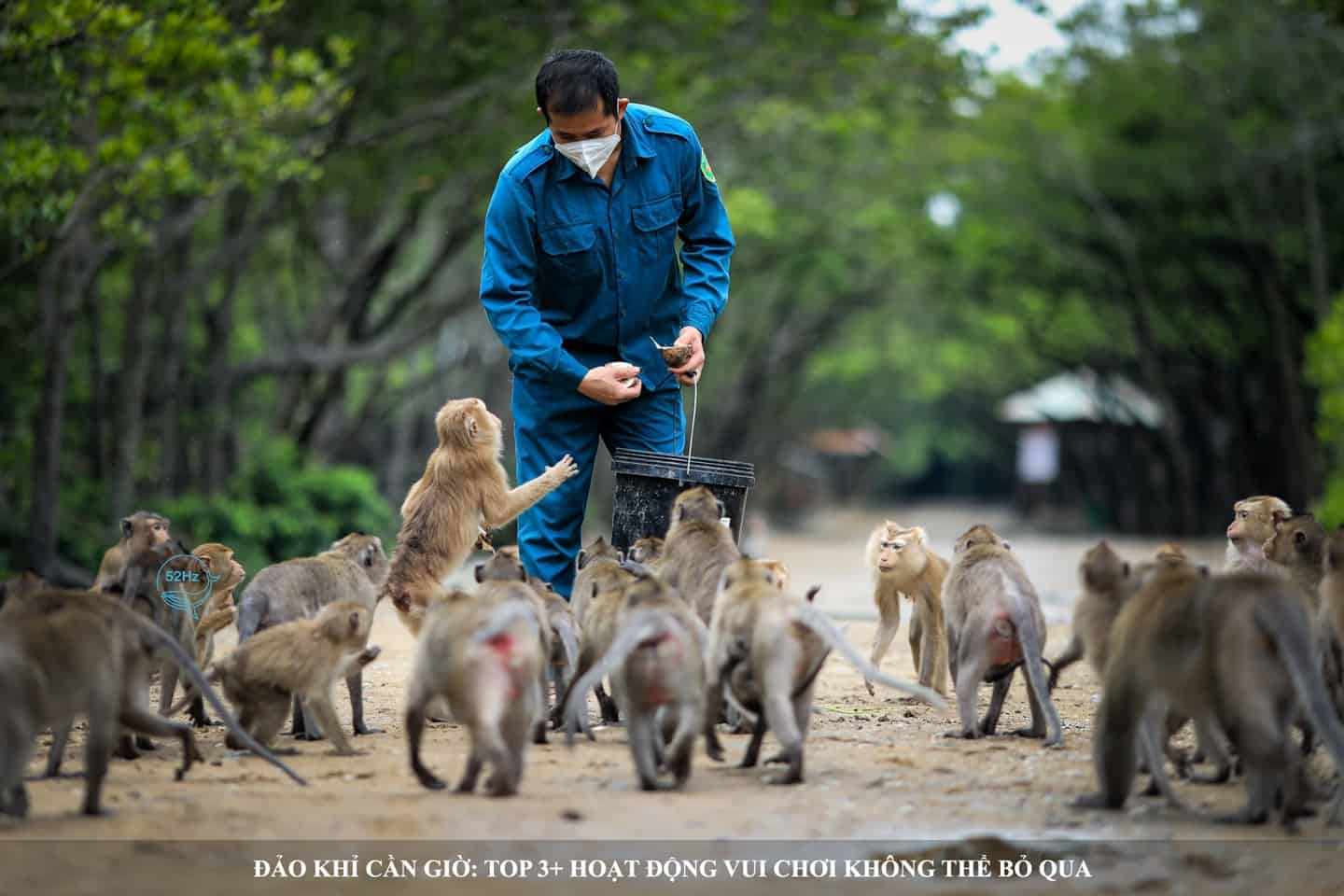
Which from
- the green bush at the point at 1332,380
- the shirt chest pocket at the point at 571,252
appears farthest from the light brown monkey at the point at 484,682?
the green bush at the point at 1332,380

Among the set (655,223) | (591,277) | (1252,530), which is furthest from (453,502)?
(1252,530)

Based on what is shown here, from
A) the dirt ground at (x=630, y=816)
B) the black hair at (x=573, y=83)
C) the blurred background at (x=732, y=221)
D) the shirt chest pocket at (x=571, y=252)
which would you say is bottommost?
the dirt ground at (x=630, y=816)

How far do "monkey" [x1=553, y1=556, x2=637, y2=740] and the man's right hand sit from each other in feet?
2.56

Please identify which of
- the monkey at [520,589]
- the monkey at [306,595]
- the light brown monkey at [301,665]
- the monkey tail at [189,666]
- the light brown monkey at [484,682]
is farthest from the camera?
the monkey at [306,595]

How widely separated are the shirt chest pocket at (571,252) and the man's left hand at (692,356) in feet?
1.67

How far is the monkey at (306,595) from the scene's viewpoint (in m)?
7.68

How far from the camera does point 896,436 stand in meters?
67.3

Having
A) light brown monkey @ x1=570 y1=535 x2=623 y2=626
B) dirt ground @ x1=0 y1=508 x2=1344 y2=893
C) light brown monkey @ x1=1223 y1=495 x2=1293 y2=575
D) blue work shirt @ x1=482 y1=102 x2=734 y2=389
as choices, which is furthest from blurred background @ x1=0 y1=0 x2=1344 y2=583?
light brown monkey @ x1=1223 y1=495 x2=1293 y2=575

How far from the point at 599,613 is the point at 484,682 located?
1025 millimetres

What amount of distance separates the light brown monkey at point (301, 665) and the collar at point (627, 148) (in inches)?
93.8

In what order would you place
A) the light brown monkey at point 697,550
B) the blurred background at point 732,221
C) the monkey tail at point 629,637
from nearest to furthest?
the monkey tail at point 629,637, the light brown monkey at point 697,550, the blurred background at point 732,221

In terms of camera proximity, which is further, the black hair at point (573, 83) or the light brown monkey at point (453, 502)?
the light brown monkey at point (453, 502)

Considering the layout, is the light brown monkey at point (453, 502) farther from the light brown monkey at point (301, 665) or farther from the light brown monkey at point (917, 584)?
the light brown monkey at point (917, 584)

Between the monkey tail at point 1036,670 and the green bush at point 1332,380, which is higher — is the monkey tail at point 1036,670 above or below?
below
